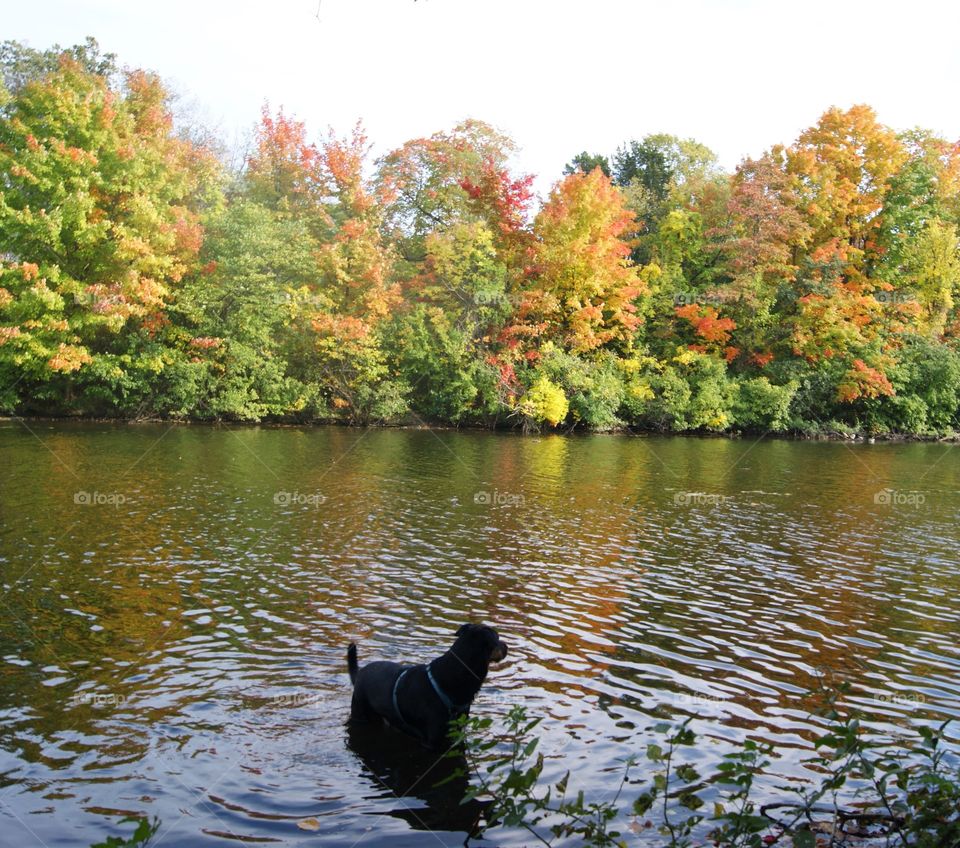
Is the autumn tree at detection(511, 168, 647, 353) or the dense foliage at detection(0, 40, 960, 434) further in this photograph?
the autumn tree at detection(511, 168, 647, 353)

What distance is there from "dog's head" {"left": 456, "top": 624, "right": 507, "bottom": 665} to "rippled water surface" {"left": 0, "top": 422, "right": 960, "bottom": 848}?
3.67 ft

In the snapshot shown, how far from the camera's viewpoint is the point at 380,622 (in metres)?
10.4

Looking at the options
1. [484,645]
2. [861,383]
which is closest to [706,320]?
[861,383]

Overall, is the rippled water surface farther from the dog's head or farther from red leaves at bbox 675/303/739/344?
red leaves at bbox 675/303/739/344

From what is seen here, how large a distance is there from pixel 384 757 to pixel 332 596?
4.90 m

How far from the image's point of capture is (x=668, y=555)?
14867 millimetres

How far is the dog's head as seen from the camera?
6.63 metres

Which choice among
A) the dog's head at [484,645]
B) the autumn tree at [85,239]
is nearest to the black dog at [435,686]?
the dog's head at [484,645]

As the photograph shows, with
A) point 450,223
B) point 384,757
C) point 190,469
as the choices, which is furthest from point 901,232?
point 384,757

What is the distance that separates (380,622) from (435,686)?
12.4 ft

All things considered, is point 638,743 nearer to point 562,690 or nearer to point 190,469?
point 562,690

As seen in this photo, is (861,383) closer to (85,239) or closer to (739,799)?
(85,239)

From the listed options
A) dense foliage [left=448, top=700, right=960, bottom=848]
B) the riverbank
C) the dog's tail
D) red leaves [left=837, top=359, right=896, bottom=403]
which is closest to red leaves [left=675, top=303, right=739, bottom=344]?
the riverbank

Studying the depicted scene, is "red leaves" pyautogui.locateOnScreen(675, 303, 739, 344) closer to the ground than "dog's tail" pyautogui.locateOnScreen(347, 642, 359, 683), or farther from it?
farther from it
